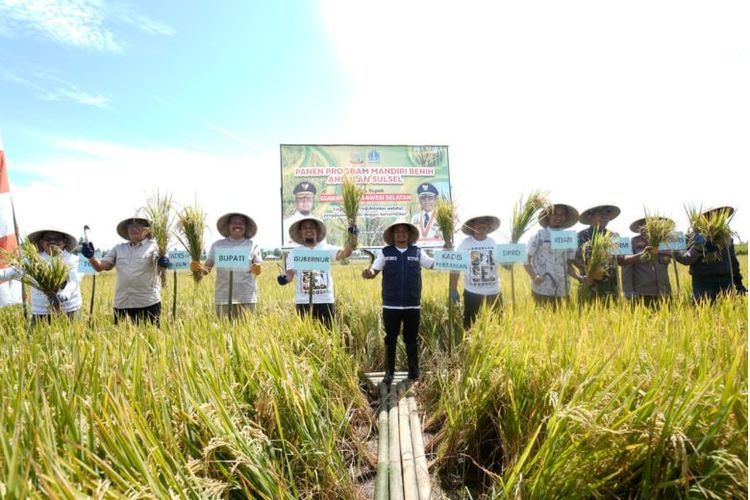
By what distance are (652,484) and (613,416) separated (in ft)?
0.83

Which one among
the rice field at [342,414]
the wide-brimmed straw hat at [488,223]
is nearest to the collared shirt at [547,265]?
the wide-brimmed straw hat at [488,223]

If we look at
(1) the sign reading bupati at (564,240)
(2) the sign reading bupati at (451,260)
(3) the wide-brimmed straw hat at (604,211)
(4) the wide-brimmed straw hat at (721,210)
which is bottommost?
(2) the sign reading bupati at (451,260)

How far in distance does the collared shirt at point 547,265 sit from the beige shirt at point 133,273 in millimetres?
4305

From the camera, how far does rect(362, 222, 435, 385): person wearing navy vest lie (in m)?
3.66

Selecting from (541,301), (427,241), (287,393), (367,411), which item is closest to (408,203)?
(427,241)

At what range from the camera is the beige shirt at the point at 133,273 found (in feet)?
12.8

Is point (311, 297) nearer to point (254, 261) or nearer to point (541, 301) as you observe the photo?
point (254, 261)

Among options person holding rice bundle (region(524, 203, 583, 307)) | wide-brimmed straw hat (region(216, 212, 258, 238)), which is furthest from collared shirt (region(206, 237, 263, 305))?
person holding rice bundle (region(524, 203, 583, 307))

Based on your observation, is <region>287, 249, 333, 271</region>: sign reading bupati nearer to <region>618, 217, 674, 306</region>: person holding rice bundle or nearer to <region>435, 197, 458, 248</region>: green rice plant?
<region>435, 197, 458, 248</region>: green rice plant

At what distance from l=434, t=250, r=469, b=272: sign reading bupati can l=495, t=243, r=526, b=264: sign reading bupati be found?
0.49 meters

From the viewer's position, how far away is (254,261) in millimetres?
4168

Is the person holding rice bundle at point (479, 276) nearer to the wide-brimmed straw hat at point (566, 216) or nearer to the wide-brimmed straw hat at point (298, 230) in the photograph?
the wide-brimmed straw hat at point (566, 216)

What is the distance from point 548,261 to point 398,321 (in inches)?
81.7

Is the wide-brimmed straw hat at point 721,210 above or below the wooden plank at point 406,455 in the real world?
above
